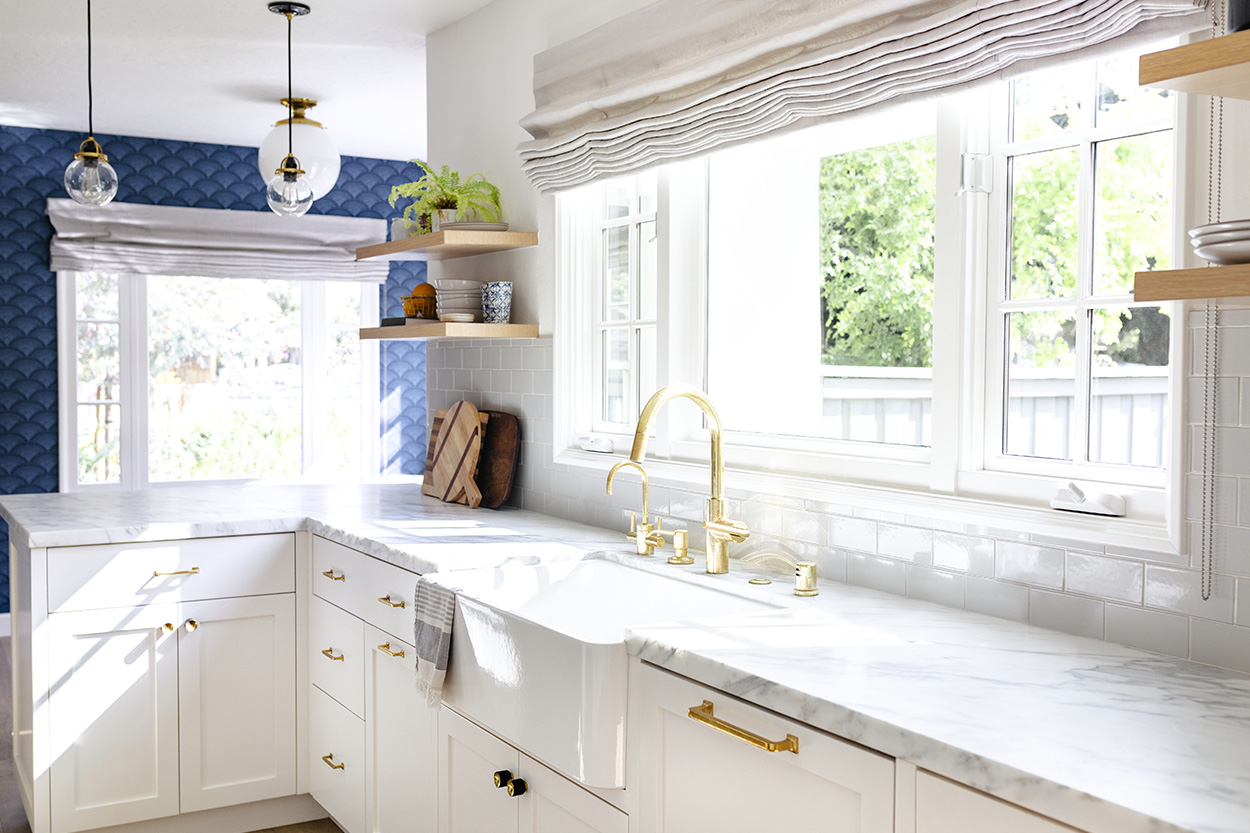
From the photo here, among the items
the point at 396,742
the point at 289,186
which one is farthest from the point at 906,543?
the point at 289,186

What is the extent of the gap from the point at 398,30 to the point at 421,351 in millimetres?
3185

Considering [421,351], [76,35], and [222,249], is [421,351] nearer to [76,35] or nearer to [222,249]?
[222,249]

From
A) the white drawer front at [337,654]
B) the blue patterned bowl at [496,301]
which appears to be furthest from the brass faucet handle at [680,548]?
the blue patterned bowl at [496,301]

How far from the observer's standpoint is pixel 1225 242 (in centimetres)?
118

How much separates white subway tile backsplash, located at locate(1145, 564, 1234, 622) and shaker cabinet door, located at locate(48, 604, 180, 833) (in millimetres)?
2551

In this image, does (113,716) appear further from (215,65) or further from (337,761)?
(215,65)

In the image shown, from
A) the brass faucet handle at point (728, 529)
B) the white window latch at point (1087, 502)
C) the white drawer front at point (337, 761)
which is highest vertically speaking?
the white window latch at point (1087, 502)

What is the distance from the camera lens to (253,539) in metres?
3.09

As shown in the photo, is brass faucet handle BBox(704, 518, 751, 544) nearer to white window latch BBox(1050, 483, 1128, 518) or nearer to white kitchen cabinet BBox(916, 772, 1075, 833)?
white window latch BBox(1050, 483, 1128, 518)

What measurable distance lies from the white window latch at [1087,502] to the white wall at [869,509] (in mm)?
61

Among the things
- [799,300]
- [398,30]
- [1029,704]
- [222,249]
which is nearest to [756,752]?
[1029,704]

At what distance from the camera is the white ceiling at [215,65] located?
358 cm

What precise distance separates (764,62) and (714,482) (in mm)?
908

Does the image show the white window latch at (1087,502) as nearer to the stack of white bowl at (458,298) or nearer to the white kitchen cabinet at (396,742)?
the white kitchen cabinet at (396,742)
